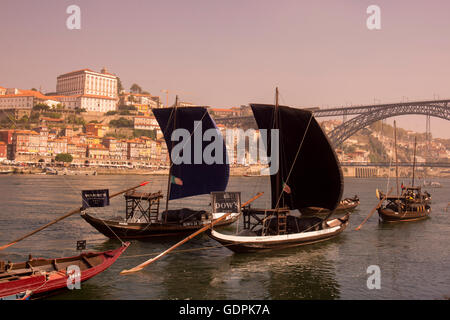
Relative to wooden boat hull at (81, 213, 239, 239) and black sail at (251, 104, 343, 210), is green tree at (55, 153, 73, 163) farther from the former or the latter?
black sail at (251, 104, 343, 210)

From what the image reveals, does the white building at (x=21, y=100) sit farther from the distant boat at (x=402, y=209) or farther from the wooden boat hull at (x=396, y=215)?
the wooden boat hull at (x=396, y=215)

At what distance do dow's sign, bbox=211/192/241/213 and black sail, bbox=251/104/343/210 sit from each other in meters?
2.85

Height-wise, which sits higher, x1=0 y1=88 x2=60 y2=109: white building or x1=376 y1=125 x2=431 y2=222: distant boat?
x1=0 y1=88 x2=60 y2=109: white building

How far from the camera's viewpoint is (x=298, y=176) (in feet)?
80.7

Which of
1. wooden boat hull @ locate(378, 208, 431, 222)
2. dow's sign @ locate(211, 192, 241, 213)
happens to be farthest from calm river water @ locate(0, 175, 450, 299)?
wooden boat hull @ locate(378, 208, 431, 222)

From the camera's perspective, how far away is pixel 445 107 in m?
86.9

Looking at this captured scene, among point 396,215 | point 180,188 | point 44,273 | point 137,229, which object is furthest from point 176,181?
point 396,215

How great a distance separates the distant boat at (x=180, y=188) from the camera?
24781mm

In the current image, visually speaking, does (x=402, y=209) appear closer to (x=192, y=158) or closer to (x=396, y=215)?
(x=396, y=215)

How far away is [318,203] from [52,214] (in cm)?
2434

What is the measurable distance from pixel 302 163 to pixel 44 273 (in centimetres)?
1488

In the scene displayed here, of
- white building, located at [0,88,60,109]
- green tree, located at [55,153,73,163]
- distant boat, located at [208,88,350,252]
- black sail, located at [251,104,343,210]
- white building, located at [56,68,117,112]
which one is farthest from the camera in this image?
white building, located at [56,68,117,112]

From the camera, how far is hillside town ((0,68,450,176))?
125m
